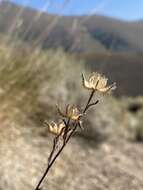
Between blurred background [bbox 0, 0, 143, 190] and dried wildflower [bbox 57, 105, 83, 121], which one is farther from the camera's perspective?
blurred background [bbox 0, 0, 143, 190]

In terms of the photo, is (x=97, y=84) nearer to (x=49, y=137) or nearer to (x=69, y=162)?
(x=69, y=162)

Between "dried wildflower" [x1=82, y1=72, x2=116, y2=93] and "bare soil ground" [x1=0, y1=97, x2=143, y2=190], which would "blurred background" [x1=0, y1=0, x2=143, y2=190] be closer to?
"bare soil ground" [x1=0, y1=97, x2=143, y2=190]

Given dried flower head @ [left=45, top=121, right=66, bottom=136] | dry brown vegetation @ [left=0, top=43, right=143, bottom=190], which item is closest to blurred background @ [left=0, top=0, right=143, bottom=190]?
dry brown vegetation @ [left=0, top=43, right=143, bottom=190]

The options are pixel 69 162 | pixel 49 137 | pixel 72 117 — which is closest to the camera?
pixel 72 117

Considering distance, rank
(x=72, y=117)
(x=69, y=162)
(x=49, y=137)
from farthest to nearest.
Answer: (x=49, y=137)
(x=69, y=162)
(x=72, y=117)

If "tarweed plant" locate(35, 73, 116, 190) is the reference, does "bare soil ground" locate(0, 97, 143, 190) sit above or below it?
above

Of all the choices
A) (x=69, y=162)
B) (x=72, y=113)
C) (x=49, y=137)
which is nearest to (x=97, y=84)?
(x=72, y=113)

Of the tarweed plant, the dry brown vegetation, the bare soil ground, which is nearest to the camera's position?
the tarweed plant
